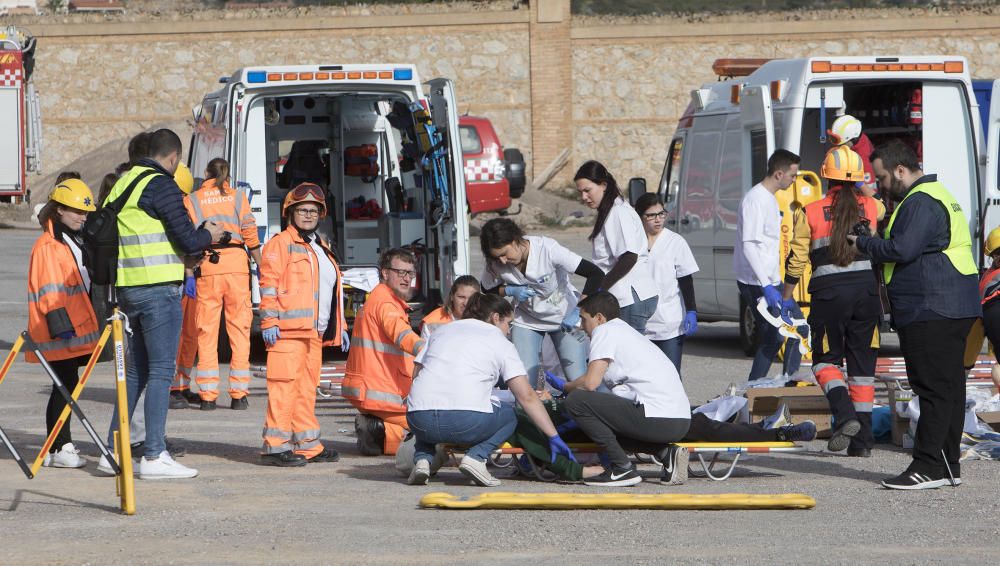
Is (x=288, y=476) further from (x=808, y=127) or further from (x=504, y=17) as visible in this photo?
(x=504, y=17)

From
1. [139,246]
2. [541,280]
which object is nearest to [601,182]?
[541,280]

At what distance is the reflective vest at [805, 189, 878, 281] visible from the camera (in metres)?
8.80

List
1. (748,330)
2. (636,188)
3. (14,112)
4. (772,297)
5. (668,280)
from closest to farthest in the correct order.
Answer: (668,280), (772,297), (636,188), (748,330), (14,112)

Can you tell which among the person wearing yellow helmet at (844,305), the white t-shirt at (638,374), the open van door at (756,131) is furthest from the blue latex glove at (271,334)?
the open van door at (756,131)

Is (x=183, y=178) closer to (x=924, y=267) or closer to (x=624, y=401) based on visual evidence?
(x=624, y=401)

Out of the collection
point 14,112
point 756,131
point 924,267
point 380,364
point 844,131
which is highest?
→ point 14,112

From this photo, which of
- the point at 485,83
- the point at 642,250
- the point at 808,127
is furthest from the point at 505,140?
the point at 642,250

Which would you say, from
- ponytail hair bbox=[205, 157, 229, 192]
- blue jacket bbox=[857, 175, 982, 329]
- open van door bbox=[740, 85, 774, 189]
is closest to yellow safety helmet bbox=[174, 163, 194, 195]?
ponytail hair bbox=[205, 157, 229, 192]

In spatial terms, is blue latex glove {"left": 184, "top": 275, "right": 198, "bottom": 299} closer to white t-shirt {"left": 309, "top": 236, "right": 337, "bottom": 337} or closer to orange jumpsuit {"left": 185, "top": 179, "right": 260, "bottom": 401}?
orange jumpsuit {"left": 185, "top": 179, "right": 260, "bottom": 401}

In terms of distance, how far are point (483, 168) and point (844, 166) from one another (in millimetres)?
19076

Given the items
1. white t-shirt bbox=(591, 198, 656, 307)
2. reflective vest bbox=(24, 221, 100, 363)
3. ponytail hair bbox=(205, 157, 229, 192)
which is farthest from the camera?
ponytail hair bbox=(205, 157, 229, 192)

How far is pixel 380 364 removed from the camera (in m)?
8.99

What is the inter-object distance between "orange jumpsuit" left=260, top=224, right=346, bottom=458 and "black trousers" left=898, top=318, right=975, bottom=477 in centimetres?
334

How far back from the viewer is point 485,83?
34.6 meters
